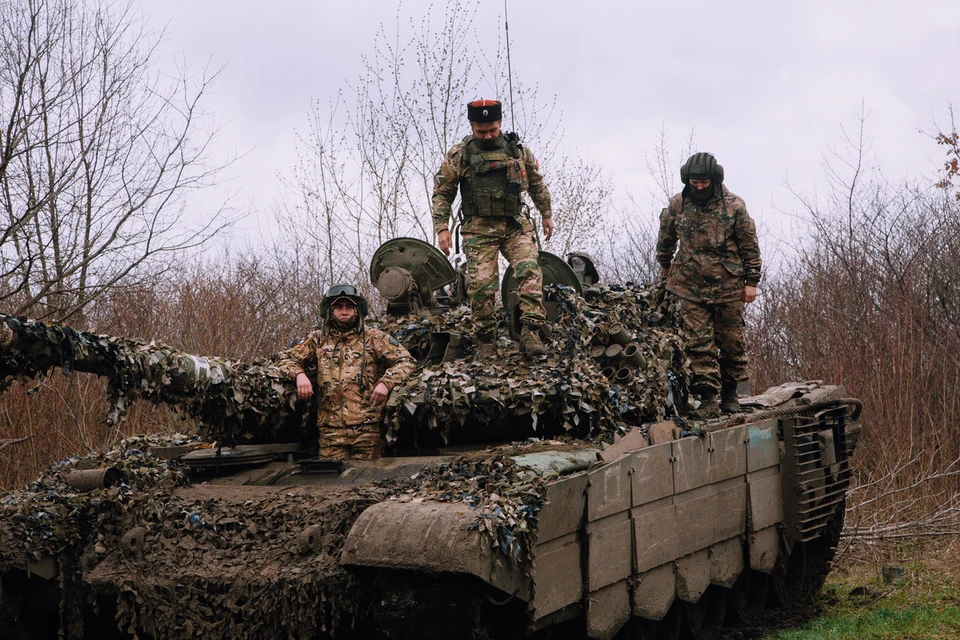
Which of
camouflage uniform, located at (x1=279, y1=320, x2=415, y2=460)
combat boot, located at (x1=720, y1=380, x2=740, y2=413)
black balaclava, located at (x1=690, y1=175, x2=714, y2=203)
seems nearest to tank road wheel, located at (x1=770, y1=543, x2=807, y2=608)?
combat boot, located at (x1=720, y1=380, x2=740, y2=413)

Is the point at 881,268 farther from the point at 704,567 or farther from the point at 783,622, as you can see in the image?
the point at 704,567

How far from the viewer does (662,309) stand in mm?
9703

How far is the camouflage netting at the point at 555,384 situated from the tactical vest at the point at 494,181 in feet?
2.78

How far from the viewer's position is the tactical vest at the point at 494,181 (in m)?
8.60

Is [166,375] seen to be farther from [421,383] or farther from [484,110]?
[484,110]

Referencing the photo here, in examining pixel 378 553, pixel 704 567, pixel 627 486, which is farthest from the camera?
pixel 704 567

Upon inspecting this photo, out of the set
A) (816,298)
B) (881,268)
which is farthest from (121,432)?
(881,268)

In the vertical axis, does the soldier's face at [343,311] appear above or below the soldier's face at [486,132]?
below

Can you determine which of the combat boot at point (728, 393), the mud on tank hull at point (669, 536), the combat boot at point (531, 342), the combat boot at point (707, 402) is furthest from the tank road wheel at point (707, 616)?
the combat boot at point (531, 342)

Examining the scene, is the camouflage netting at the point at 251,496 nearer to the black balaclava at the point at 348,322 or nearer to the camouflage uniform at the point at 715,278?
the black balaclava at the point at 348,322

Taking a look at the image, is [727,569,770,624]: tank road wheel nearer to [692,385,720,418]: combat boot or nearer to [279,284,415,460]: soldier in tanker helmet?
[692,385,720,418]: combat boot

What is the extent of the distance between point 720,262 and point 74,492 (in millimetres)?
5255

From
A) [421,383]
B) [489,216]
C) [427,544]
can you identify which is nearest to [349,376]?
[421,383]

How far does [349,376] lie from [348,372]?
36 mm
